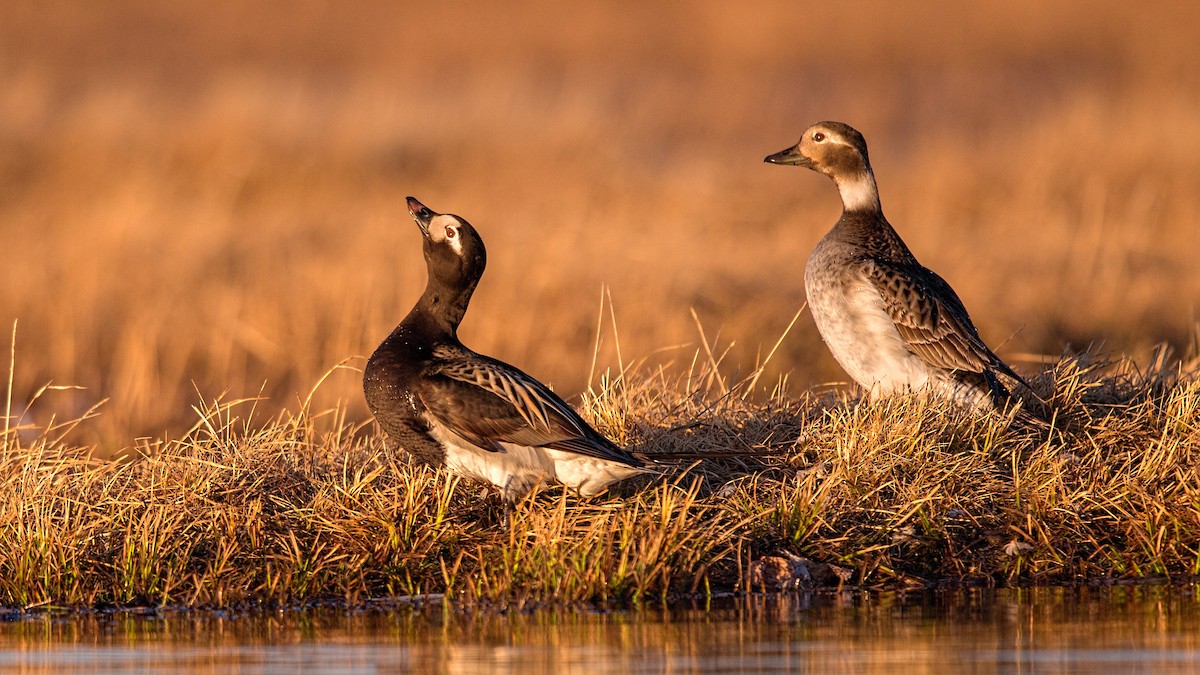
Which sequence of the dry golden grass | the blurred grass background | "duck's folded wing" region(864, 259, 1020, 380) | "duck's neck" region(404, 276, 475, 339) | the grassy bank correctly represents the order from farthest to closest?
the blurred grass background → "duck's folded wing" region(864, 259, 1020, 380) → "duck's neck" region(404, 276, 475, 339) → the dry golden grass → the grassy bank

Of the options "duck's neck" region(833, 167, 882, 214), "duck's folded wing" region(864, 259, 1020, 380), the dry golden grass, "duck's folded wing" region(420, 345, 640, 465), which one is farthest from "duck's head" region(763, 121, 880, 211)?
"duck's folded wing" region(420, 345, 640, 465)

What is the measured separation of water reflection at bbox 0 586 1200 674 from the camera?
5.88 metres

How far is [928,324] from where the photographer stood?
336 inches

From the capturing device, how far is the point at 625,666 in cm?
584

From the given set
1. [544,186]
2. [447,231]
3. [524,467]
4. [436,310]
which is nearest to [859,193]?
[447,231]

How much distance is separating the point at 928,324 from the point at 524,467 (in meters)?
1.97

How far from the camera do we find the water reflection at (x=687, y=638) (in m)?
5.88

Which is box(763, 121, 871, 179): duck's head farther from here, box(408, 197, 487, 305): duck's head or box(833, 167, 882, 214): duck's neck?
box(408, 197, 487, 305): duck's head

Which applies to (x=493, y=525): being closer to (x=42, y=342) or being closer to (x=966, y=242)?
(x=42, y=342)

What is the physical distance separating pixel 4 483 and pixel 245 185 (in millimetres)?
10606

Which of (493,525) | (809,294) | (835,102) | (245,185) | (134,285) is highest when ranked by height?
(835,102)

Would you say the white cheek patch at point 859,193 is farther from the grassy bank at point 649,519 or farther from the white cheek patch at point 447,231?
the white cheek patch at point 447,231

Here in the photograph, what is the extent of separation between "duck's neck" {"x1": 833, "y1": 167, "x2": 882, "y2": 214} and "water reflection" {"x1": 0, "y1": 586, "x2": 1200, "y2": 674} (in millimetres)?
2219

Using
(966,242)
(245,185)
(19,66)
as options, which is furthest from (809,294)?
(19,66)
